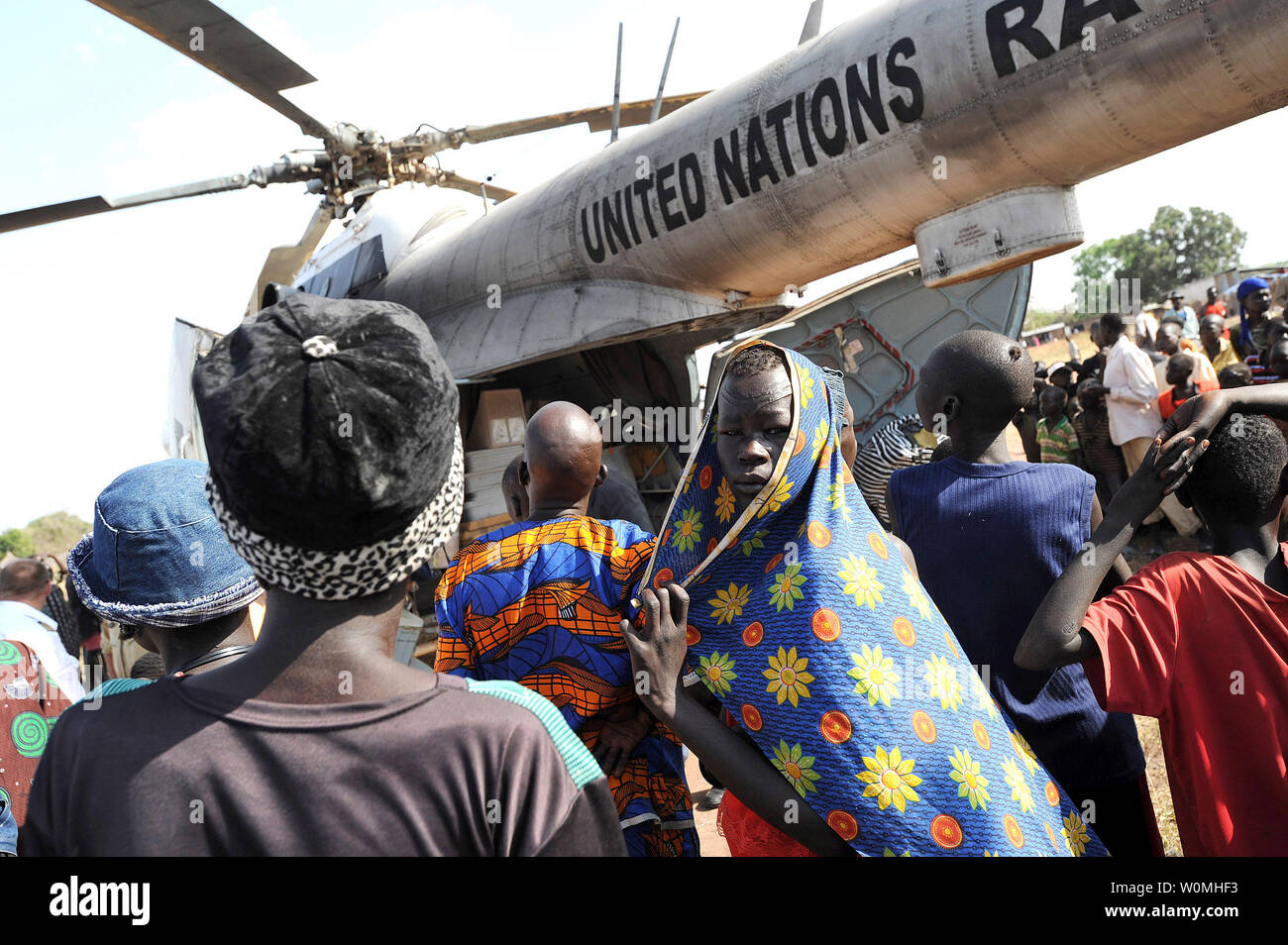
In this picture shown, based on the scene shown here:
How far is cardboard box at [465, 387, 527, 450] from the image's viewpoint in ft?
27.8

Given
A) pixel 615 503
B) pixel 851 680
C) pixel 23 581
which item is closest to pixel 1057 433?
pixel 615 503

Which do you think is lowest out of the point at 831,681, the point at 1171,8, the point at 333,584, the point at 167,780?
the point at 831,681

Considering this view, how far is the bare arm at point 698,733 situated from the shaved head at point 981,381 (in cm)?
114

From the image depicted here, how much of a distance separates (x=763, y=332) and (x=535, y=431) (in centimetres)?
707

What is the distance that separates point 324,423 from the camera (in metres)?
1.02

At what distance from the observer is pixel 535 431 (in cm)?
239

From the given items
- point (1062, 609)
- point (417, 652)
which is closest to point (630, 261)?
point (417, 652)

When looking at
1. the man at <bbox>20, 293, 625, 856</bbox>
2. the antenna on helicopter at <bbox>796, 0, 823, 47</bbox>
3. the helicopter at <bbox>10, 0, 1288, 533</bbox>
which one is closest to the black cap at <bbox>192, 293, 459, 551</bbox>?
the man at <bbox>20, 293, 625, 856</bbox>

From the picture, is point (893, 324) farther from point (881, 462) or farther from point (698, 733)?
point (698, 733)

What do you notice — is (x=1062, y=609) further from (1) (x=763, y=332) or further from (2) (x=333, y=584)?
(1) (x=763, y=332)

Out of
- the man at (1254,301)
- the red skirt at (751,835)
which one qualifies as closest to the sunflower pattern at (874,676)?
the red skirt at (751,835)

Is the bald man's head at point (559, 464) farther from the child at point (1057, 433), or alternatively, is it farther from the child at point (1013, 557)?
the child at point (1057, 433)

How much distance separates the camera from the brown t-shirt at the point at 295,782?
100cm

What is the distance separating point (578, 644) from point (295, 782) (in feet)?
3.56
